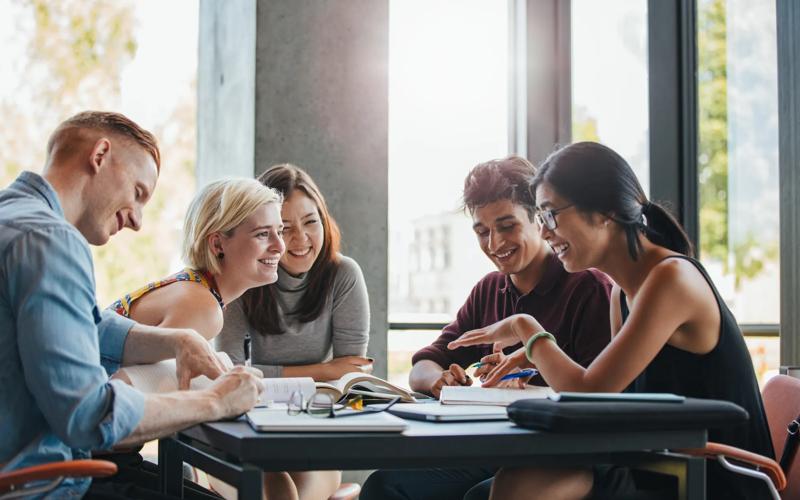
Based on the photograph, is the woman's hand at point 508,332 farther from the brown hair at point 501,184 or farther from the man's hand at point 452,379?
the brown hair at point 501,184

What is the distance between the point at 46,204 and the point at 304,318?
1.52 meters

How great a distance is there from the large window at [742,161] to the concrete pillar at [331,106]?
160cm

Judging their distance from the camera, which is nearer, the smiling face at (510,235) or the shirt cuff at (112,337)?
the shirt cuff at (112,337)

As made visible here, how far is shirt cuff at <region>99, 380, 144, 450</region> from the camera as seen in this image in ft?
4.67

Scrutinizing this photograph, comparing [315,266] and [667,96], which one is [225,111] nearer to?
[315,266]

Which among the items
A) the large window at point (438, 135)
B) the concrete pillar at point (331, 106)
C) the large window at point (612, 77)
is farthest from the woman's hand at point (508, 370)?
the large window at point (612, 77)

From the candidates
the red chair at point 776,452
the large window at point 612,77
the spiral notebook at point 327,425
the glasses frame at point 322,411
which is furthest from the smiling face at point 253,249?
the large window at point 612,77

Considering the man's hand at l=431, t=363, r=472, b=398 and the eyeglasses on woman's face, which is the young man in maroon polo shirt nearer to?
the man's hand at l=431, t=363, r=472, b=398

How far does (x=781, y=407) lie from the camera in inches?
88.1

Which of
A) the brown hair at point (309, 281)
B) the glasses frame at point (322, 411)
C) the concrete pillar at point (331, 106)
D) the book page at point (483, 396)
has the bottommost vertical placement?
the book page at point (483, 396)

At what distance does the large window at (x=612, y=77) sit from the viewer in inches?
176

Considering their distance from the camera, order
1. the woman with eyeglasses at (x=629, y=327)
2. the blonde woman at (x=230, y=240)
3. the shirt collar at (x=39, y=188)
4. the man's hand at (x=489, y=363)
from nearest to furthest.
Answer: the shirt collar at (x=39, y=188) → the woman with eyeglasses at (x=629, y=327) → the man's hand at (x=489, y=363) → the blonde woman at (x=230, y=240)

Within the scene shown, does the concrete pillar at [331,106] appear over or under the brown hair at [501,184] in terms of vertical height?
over

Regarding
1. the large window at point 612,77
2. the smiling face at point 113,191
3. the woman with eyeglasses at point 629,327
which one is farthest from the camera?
the large window at point 612,77
